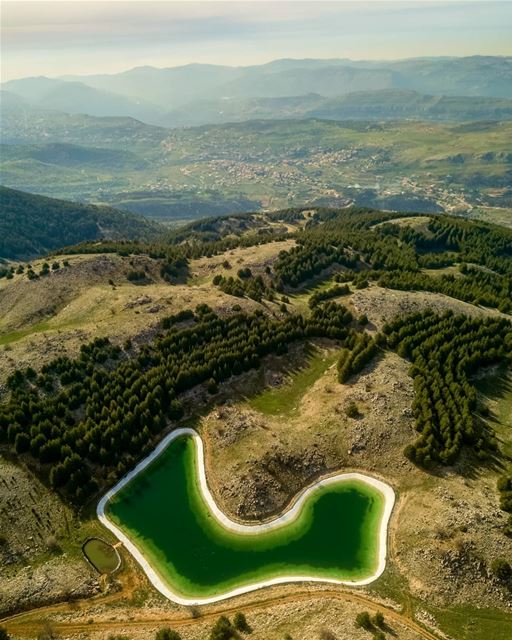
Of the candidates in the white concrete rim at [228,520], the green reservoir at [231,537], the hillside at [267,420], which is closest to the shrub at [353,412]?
the hillside at [267,420]

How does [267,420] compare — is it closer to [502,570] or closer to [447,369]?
[447,369]

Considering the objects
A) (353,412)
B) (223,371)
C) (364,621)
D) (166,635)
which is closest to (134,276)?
(223,371)

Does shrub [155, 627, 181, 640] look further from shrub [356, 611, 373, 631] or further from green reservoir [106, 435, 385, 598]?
shrub [356, 611, 373, 631]

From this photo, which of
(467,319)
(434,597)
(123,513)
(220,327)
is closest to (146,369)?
(220,327)

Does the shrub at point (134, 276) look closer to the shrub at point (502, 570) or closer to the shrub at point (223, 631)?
the shrub at point (223, 631)

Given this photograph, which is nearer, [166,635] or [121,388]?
[166,635]
